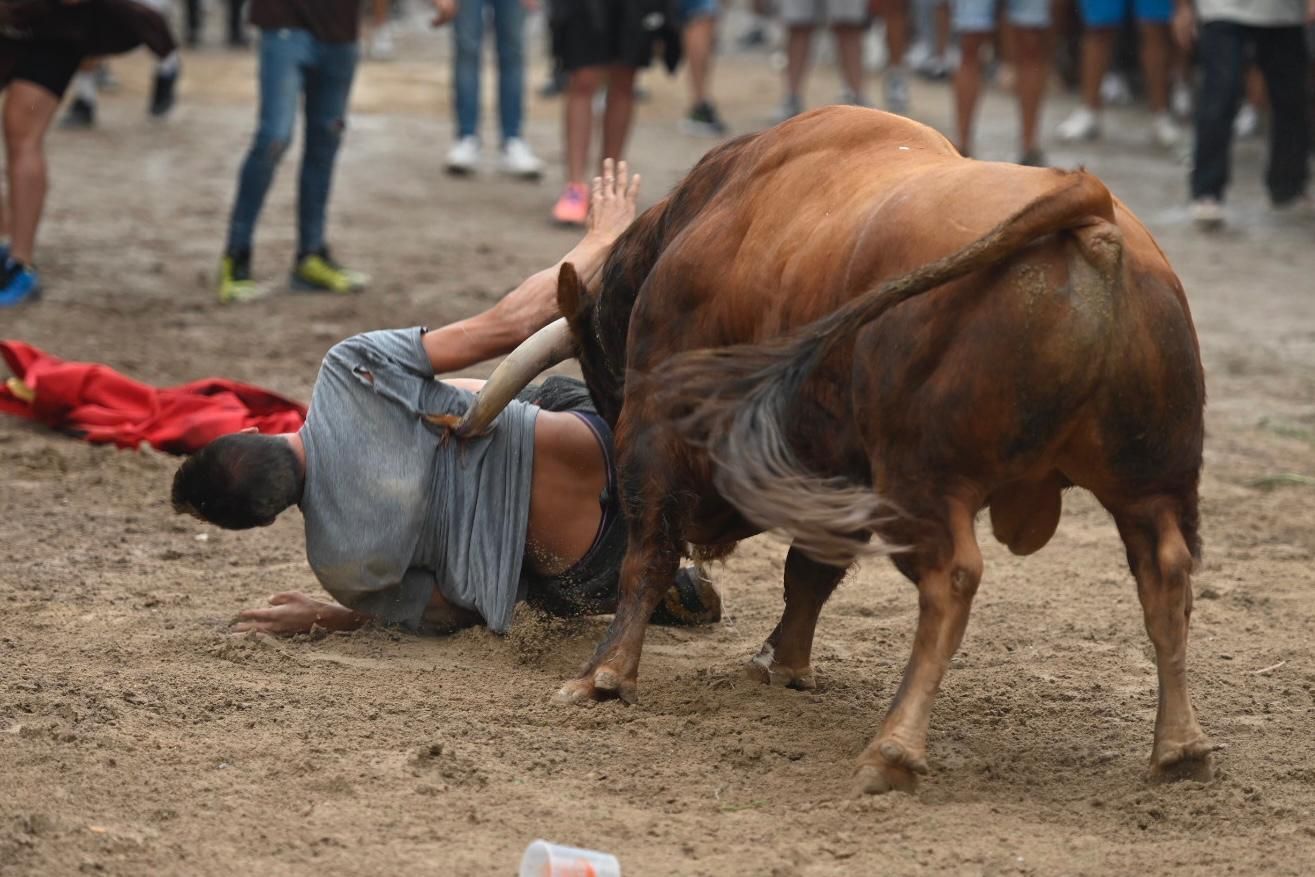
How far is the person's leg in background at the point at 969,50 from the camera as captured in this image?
11516 millimetres

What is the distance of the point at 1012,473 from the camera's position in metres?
3.42

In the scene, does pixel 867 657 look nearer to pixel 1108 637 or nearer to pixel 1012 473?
pixel 1108 637

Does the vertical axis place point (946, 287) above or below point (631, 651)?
above

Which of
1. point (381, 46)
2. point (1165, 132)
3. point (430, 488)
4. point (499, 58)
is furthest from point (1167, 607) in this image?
point (381, 46)

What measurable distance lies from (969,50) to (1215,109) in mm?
1870

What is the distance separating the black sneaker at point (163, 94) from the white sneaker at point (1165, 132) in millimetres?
7581

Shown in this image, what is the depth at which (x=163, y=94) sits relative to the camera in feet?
45.8

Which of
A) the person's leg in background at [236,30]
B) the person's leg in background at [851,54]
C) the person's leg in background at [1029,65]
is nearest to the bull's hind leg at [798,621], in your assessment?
the person's leg in background at [1029,65]

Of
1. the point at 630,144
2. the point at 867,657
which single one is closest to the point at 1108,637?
the point at 867,657

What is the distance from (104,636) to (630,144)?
929 cm

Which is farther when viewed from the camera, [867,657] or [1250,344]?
[1250,344]

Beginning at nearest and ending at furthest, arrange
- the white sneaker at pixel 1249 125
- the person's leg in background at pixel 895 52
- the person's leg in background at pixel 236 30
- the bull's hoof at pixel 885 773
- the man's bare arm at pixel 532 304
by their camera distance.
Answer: the bull's hoof at pixel 885 773 → the man's bare arm at pixel 532 304 → the white sneaker at pixel 1249 125 → the person's leg in background at pixel 895 52 → the person's leg in background at pixel 236 30

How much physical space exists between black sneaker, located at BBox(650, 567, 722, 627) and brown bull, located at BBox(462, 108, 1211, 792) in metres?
0.89

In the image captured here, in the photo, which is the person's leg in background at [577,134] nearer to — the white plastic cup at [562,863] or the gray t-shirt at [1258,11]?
the gray t-shirt at [1258,11]
